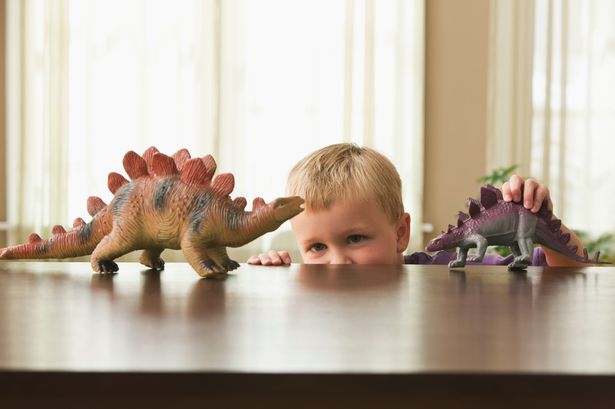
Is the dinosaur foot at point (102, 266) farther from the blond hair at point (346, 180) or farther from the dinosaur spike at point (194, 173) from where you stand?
the blond hair at point (346, 180)

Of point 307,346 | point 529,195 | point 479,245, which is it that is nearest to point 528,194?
point 529,195

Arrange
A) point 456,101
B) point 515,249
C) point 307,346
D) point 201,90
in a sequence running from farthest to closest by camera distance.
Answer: point 456,101 < point 201,90 < point 515,249 < point 307,346

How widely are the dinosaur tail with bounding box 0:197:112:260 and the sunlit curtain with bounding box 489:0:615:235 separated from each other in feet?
12.5

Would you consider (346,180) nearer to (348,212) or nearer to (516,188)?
(348,212)

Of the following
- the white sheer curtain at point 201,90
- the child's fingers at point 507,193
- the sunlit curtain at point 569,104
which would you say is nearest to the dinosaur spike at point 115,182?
the child's fingers at point 507,193

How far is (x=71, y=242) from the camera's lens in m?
0.93

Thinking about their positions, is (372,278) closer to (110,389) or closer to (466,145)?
(110,389)

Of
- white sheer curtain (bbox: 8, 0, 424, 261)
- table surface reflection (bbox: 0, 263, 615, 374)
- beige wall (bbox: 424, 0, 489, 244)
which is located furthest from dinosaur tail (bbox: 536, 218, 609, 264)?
beige wall (bbox: 424, 0, 489, 244)

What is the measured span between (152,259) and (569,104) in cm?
394

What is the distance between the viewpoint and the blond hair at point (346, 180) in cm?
155

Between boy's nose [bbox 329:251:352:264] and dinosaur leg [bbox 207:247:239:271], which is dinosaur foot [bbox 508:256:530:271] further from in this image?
boy's nose [bbox 329:251:352:264]

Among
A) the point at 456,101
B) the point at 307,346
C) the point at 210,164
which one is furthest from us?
the point at 456,101

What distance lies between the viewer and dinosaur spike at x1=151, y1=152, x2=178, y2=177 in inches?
34.3

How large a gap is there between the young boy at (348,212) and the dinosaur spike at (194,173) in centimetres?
56
